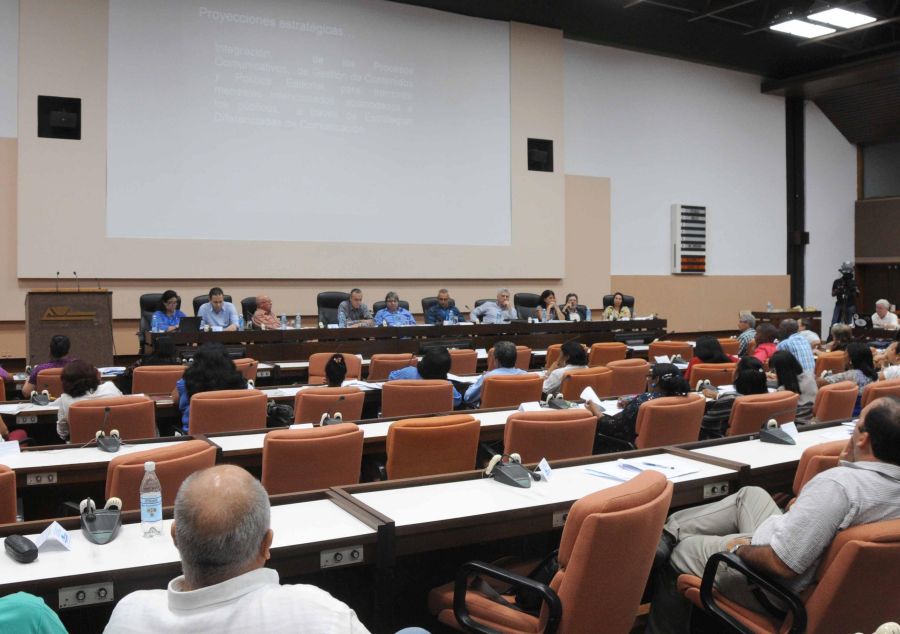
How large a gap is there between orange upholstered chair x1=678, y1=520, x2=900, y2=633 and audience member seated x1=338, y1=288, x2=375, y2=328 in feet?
25.9

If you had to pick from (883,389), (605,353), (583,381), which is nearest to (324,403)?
(583,381)

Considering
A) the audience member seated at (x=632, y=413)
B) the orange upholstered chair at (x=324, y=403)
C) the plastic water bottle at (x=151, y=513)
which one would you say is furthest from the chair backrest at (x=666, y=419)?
the plastic water bottle at (x=151, y=513)

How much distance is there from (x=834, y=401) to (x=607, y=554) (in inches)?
131

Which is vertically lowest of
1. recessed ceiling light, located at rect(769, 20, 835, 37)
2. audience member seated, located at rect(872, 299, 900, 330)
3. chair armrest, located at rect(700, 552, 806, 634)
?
chair armrest, located at rect(700, 552, 806, 634)

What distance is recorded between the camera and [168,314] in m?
8.98

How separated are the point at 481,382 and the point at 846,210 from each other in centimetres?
1500

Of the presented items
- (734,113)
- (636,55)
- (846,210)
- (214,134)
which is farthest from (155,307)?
(846,210)

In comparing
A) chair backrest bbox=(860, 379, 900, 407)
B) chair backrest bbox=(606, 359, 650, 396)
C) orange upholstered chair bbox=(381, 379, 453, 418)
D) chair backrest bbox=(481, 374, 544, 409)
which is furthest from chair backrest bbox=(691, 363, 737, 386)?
orange upholstered chair bbox=(381, 379, 453, 418)

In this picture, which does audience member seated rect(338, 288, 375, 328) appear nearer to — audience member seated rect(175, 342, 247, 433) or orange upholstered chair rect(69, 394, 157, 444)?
audience member seated rect(175, 342, 247, 433)

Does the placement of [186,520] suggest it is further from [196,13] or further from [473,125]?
[473,125]

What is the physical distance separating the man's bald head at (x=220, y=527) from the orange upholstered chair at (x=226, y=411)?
275 centimetres

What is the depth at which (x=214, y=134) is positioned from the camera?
1057 cm

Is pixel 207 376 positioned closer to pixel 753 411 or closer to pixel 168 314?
pixel 753 411

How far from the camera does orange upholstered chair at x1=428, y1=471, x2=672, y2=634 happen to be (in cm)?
200
